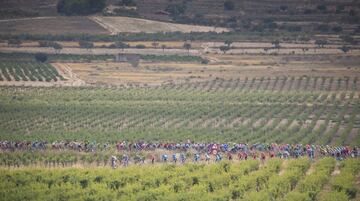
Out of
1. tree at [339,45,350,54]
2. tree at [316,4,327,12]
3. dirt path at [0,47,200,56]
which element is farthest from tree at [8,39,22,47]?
tree at [316,4,327,12]

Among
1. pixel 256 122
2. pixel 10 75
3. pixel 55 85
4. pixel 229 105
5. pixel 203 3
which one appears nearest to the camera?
pixel 256 122

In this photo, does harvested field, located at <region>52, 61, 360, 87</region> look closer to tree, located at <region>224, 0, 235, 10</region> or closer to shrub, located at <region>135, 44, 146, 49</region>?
shrub, located at <region>135, 44, 146, 49</region>

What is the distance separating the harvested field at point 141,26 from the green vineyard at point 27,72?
31.0 m

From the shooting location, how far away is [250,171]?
4722cm

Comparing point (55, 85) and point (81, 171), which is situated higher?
point (81, 171)

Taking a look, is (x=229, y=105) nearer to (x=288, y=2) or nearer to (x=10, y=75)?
(x=10, y=75)

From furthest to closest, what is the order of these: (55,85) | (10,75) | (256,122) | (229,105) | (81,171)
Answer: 1. (10,75)
2. (55,85)
3. (229,105)
4. (256,122)
5. (81,171)

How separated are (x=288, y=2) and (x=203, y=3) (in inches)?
709

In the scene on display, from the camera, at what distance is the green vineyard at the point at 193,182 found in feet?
126

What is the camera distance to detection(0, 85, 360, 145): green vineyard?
66.8 meters

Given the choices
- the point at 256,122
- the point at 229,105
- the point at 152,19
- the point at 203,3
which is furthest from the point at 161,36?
the point at 256,122

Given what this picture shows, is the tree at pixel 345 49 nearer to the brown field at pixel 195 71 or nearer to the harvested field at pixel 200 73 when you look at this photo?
the brown field at pixel 195 71

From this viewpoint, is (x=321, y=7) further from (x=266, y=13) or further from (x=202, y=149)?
(x=202, y=149)

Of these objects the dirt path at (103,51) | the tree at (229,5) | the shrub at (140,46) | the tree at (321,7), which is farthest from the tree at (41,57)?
the tree at (321,7)
